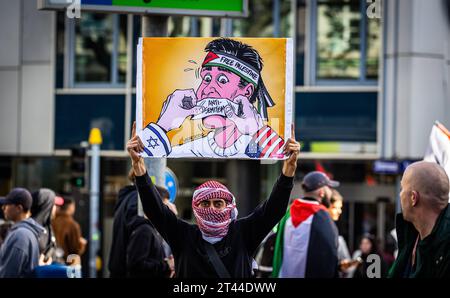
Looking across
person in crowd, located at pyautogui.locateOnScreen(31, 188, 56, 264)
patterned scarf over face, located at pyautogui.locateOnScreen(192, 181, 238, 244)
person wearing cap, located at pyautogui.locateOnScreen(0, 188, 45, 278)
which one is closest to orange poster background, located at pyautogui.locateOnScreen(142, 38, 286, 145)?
patterned scarf over face, located at pyautogui.locateOnScreen(192, 181, 238, 244)

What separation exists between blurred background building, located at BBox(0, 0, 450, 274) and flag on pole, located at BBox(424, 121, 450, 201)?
36.6 ft

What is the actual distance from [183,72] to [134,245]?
258cm

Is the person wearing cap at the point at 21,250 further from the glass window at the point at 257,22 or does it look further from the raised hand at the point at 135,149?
the glass window at the point at 257,22

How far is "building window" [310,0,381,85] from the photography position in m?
18.5

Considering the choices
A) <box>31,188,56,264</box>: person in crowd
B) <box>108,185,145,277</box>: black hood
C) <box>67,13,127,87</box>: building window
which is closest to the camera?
<box>108,185,145,277</box>: black hood

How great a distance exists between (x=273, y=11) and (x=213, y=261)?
14.7 metres

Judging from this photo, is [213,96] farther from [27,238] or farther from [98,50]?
[98,50]

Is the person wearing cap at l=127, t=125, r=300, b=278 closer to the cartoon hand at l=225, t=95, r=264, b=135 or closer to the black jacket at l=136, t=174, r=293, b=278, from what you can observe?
the black jacket at l=136, t=174, r=293, b=278

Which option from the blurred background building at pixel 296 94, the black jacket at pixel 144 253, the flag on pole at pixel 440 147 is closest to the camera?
the flag on pole at pixel 440 147

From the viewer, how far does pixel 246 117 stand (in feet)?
15.2

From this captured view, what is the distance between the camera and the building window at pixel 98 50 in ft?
62.7

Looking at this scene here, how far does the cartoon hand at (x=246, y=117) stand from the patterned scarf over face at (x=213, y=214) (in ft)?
0.98

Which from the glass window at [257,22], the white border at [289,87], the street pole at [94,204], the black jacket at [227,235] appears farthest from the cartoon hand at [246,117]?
the glass window at [257,22]
